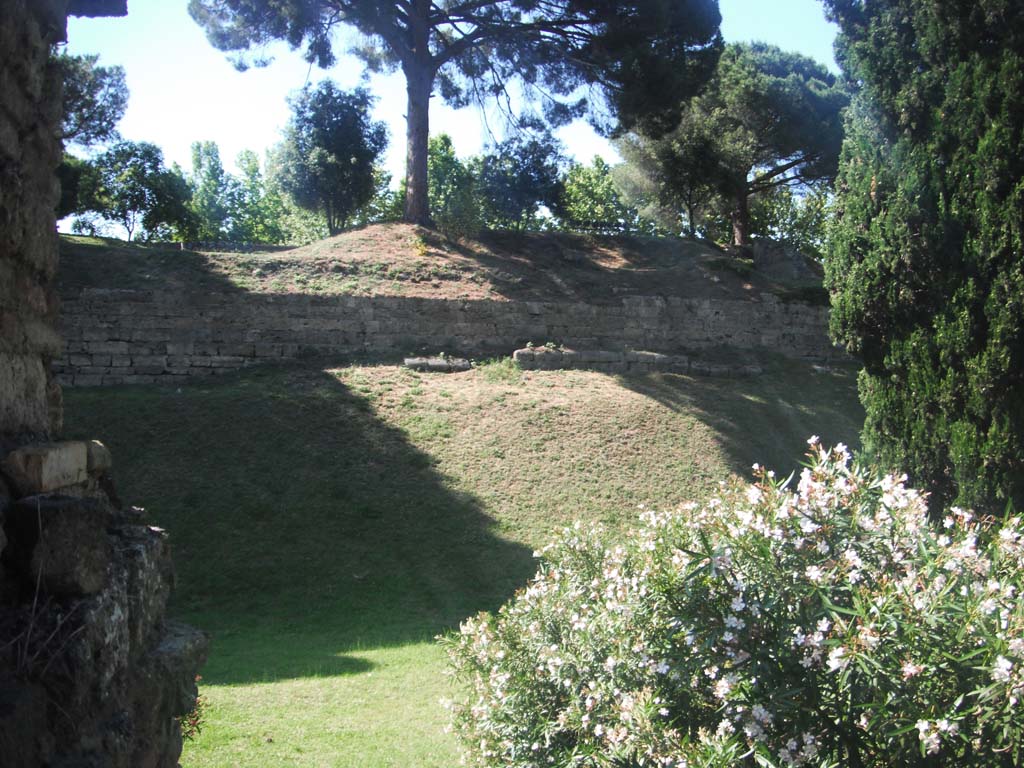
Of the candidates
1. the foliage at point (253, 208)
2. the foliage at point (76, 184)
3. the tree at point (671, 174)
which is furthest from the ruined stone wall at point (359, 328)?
the foliage at point (253, 208)

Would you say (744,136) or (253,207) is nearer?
(744,136)

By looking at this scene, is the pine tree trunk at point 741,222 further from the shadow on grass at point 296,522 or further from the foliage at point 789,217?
the shadow on grass at point 296,522

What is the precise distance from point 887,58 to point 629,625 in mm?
6947

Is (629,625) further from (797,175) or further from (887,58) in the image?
(797,175)

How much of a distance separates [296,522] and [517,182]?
1570 centimetres

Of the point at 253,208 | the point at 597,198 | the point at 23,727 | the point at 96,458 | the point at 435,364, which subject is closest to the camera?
the point at 23,727

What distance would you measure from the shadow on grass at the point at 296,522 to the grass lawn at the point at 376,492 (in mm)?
26

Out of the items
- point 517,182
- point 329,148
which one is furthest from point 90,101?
point 517,182

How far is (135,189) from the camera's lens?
77.1 feet

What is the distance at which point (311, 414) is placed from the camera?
40.5 ft

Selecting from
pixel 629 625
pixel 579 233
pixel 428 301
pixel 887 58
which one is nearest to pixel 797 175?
pixel 579 233

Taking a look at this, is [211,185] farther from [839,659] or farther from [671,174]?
[839,659]

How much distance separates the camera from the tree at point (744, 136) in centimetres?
2370

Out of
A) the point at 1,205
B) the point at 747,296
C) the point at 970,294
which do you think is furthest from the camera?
the point at 747,296
